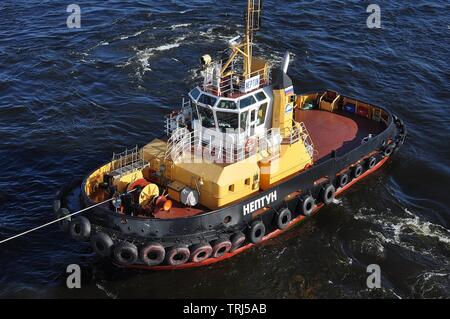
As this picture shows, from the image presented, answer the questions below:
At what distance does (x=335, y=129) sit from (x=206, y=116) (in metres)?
6.90

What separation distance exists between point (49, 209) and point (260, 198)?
819 cm

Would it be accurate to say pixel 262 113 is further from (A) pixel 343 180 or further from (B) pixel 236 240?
(A) pixel 343 180

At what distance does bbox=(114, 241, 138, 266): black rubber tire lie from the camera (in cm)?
1548

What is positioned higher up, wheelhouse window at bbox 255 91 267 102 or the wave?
wheelhouse window at bbox 255 91 267 102

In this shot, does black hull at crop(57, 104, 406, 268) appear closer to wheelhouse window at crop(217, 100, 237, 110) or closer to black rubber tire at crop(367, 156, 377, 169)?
black rubber tire at crop(367, 156, 377, 169)

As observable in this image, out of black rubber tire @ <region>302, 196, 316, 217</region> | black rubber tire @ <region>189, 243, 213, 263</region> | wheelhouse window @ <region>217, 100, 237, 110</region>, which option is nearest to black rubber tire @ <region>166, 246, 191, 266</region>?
black rubber tire @ <region>189, 243, 213, 263</region>

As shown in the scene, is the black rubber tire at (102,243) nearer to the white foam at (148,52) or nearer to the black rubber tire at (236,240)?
the black rubber tire at (236,240)

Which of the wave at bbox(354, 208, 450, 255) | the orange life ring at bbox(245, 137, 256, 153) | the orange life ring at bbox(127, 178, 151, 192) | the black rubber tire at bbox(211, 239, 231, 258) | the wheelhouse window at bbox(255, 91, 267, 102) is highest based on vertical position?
the wheelhouse window at bbox(255, 91, 267, 102)

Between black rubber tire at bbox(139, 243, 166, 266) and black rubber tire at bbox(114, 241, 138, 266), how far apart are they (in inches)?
8.4

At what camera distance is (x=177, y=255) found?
634 inches

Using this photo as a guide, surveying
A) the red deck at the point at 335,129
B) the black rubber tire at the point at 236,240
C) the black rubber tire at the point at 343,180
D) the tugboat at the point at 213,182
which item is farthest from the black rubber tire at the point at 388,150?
the black rubber tire at the point at 236,240

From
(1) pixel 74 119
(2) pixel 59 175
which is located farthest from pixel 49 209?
(1) pixel 74 119

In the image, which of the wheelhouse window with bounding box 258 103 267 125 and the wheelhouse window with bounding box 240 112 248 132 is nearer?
the wheelhouse window with bounding box 240 112 248 132
